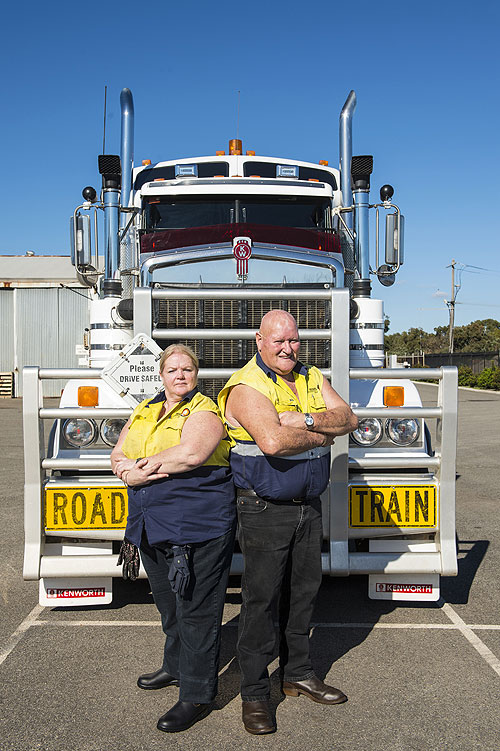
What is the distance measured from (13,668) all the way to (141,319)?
2077 mm

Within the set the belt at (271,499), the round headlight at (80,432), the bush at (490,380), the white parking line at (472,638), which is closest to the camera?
the belt at (271,499)

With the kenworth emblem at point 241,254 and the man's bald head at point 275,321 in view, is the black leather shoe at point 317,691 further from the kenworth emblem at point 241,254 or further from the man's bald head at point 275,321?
the kenworth emblem at point 241,254

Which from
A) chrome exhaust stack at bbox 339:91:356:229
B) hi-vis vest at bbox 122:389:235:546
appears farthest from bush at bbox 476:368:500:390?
hi-vis vest at bbox 122:389:235:546

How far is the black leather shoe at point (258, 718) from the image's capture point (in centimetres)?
354

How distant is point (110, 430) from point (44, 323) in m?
26.0

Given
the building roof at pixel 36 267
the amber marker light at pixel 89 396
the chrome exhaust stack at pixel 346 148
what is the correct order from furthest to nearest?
the building roof at pixel 36 267 → the chrome exhaust stack at pixel 346 148 → the amber marker light at pixel 89 396

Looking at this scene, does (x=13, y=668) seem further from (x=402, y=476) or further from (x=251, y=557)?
(x=402, y=476)

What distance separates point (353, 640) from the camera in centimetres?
470

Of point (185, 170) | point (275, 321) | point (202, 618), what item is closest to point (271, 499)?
point (202, 618)

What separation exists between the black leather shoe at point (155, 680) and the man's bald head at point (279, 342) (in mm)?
1682

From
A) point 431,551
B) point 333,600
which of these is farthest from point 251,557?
point 333,600

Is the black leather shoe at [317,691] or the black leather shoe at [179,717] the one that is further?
the black leather shoe at [317,691]

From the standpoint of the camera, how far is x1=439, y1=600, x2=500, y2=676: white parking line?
4305mm

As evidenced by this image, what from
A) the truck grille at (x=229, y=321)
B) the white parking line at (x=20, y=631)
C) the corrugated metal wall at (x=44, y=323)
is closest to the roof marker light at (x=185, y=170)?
the truck grille at (x=229, y=321)
